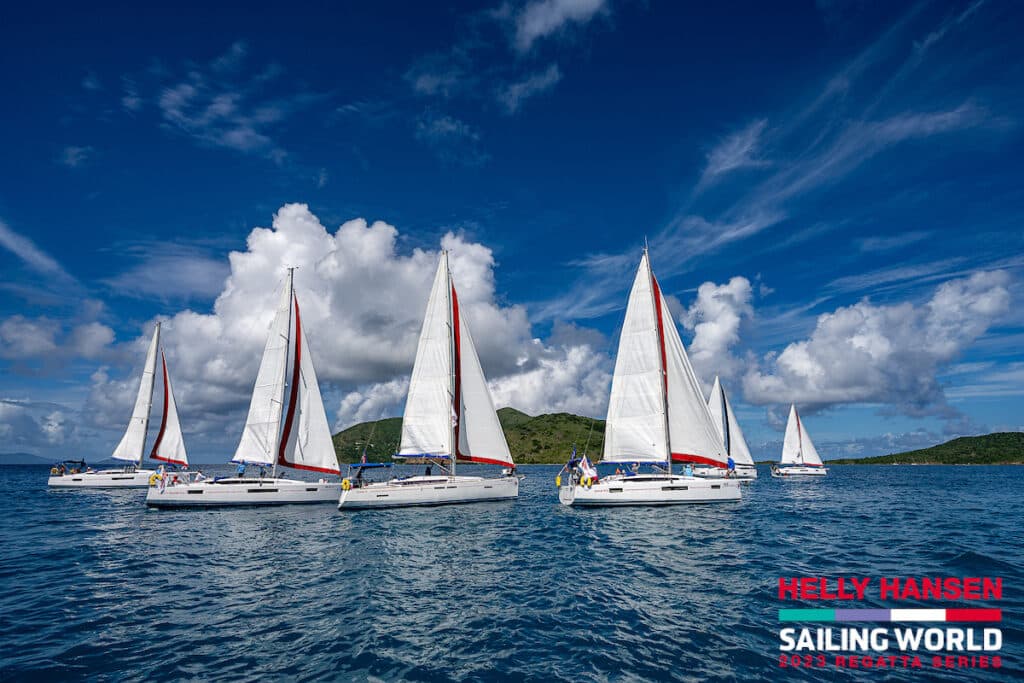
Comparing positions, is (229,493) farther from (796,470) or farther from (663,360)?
(796,470)

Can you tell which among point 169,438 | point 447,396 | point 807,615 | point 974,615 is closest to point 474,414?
point 447,396

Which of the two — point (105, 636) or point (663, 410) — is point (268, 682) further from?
point (663, 410)

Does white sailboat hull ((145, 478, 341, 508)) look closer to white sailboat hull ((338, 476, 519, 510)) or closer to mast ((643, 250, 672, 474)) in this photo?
white sailboat hull ((338, 476, 519, 510))

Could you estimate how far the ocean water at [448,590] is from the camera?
11.8 meters

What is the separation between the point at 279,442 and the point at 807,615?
129 ft

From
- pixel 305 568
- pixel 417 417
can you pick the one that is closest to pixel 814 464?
pixel 417 417

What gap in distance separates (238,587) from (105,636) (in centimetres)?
497

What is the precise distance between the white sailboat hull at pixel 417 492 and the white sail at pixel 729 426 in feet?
156

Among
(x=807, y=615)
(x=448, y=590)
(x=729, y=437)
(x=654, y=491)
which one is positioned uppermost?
(x=729, y=437)

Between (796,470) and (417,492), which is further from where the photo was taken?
(796,470)

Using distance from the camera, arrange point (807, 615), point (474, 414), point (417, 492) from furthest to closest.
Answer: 1. point (474, 414)
2. point (417, 492)
3. point (807, 615)

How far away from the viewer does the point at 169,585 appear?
18703 millimetres

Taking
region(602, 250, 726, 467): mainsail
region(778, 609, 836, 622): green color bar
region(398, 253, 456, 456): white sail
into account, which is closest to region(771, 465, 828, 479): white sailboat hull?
region(602, 250, 726, 467): mainsail

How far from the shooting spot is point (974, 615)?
1457 centimetres
